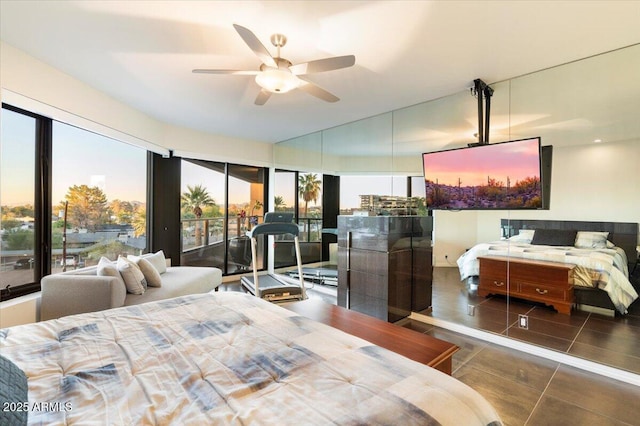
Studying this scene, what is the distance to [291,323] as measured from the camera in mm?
1580

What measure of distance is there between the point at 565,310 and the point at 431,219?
1610 millimetres

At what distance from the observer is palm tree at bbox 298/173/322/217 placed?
5410 mm

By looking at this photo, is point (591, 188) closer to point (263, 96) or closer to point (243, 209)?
point (263, 96)

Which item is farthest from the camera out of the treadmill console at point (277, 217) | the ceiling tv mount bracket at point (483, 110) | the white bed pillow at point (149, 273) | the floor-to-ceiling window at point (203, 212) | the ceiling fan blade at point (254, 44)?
the floor-to-ceiling window at point (203, 212)

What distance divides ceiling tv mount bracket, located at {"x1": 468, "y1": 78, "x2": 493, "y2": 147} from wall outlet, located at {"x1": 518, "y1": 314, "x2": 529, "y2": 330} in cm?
185

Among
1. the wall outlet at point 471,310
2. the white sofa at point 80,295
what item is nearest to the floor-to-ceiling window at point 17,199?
the white sofa at point 80,295

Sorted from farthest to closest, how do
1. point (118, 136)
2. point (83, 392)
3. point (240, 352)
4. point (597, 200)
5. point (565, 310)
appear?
point (118, 136), point (565, 310), point (597, 200), point (240, 352), point (83, 392)

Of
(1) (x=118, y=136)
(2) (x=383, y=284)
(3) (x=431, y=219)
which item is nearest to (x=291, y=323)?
(2) (x=383, y=284)

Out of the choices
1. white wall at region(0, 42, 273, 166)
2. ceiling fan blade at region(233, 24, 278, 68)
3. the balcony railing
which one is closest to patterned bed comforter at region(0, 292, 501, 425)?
ceiling fan blade at region(233, 24, 278, 68)

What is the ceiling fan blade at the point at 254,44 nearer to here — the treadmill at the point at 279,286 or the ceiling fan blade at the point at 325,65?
the ceiling fan blade at the point at 325,65

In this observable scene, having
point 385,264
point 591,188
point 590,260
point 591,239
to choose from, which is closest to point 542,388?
point 590,260

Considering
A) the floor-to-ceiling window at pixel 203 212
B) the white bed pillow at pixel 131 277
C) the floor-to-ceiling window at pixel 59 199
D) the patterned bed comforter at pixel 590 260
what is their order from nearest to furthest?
the patterned bed comforter at pixel 590 260 → the floor-to-ceiling window at pixel 59 199 → the white bed pillow at pixel 131 277 → the floor-to-ceiling window at pixel 203 212

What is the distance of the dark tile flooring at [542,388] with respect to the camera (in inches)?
75.6

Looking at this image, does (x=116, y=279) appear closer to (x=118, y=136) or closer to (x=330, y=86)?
(x=118, y=136)
